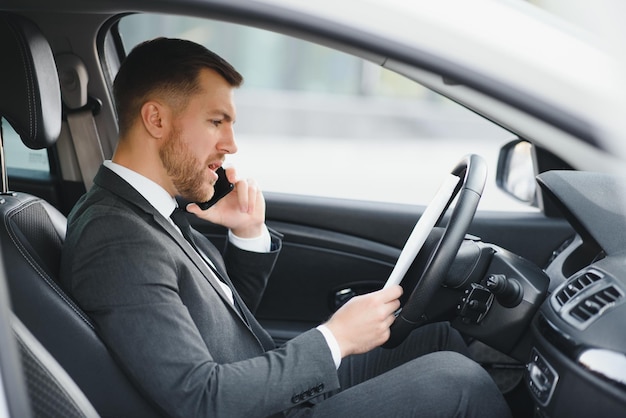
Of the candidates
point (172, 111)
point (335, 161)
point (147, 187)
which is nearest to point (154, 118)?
point (172, 111)

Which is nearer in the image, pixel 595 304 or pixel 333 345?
pixel 595 304

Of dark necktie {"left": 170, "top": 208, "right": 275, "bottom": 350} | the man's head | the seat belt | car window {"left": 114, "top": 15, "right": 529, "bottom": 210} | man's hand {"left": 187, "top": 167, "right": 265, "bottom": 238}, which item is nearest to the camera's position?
the man's head

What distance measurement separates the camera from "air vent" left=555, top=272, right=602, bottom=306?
5.36 ft

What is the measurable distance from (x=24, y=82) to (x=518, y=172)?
1741mm

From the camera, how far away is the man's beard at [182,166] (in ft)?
6.12

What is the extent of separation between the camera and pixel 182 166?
188cm

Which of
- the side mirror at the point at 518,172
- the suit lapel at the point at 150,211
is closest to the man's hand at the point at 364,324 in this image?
the suit lapel at the point at 150,211

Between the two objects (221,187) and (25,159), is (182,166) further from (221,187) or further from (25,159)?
(25,159)

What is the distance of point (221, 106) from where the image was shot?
1918 millimetres

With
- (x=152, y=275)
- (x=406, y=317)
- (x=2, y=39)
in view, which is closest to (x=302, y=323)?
(x=406, y=317)

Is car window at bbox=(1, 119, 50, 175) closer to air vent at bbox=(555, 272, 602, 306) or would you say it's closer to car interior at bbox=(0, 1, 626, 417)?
car interior at bbox=(0, 1, 626, 417)

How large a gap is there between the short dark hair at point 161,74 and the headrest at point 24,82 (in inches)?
7.0

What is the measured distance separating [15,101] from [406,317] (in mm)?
1025

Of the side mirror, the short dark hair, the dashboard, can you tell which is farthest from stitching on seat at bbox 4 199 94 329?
the side mirror
